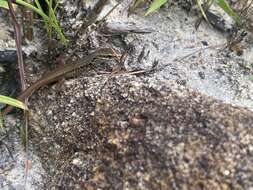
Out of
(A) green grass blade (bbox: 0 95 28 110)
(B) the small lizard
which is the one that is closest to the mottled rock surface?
(B) the small lizard

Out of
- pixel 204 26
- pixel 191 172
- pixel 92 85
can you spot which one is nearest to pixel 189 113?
pixel 191 172

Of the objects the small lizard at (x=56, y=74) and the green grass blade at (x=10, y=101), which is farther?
the small lizard at (x=56, y=74)

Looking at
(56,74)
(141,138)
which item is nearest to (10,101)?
(56,74)

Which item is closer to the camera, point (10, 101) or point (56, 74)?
point (10, 101)

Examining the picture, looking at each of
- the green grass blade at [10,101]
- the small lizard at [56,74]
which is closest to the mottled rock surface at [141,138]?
the small lizard at [56,74]

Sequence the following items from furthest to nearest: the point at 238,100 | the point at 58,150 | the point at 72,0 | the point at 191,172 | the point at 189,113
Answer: the point at 72,0
the point at 238,100
the point at 58,150
the point at 189,113
the point at 191,172

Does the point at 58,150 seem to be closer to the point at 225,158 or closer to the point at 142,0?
the point at 225,158

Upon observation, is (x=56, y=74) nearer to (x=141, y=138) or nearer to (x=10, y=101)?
(x=10, y=101)

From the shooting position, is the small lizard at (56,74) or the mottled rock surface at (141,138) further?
the small lizard at (56,74)

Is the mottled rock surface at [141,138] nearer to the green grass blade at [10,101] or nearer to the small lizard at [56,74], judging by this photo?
the small lizard at [56,74]
